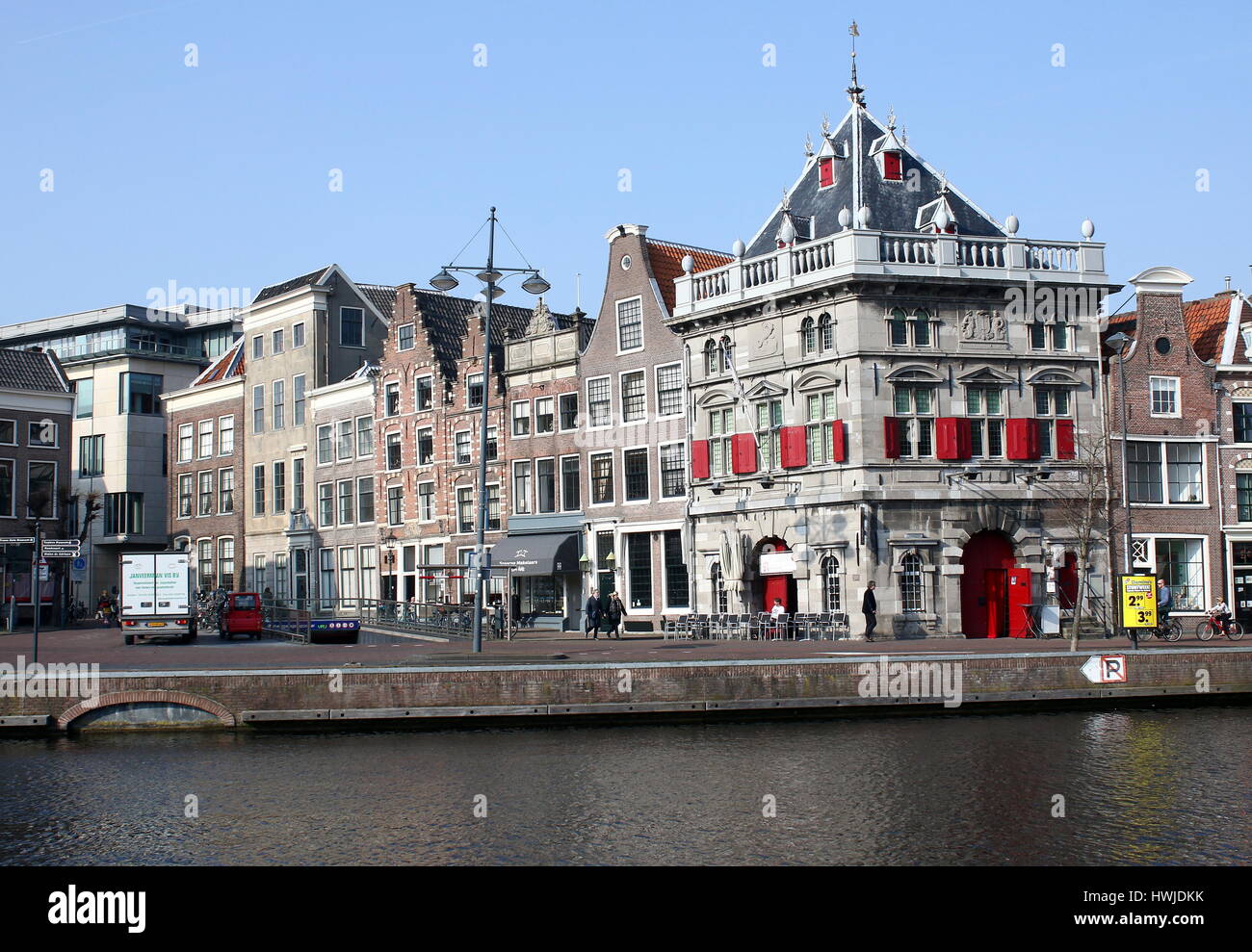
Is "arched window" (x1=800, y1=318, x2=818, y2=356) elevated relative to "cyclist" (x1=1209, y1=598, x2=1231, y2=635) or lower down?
elevated

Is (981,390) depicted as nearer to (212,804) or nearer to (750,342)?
(750,342)

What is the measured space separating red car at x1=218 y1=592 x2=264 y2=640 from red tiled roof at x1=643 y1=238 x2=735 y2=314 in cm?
1816

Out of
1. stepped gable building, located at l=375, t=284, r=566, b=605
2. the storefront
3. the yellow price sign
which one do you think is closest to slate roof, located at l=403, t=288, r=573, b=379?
stepped gable building, located at l=375, t=284, r=566, b=605

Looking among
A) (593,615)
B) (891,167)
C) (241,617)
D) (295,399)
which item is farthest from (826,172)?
(295,399)

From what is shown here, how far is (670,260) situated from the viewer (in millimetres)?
50625

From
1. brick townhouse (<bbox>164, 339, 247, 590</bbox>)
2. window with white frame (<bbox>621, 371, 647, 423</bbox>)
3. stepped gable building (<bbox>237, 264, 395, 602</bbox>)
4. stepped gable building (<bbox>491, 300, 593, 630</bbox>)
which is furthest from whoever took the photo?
brick townhouse (<bbox>164, 339, 247, 590</bbox>)

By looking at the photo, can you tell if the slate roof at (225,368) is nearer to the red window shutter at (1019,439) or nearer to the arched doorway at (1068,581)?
A: the red window shutter at (1019,439)

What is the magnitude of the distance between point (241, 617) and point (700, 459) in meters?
17.2

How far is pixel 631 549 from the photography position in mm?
49500

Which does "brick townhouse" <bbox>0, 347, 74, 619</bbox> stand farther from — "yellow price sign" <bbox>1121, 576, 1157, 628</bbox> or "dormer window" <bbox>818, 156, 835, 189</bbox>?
"yellow price sign" <bbox>1121, 576, 1157, 628</bbox>

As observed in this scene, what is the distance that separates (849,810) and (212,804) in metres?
8.39

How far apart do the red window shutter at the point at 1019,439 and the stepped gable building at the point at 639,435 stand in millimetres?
10861

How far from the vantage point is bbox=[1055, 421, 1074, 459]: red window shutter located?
137 ft

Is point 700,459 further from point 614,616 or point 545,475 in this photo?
point 545,475
